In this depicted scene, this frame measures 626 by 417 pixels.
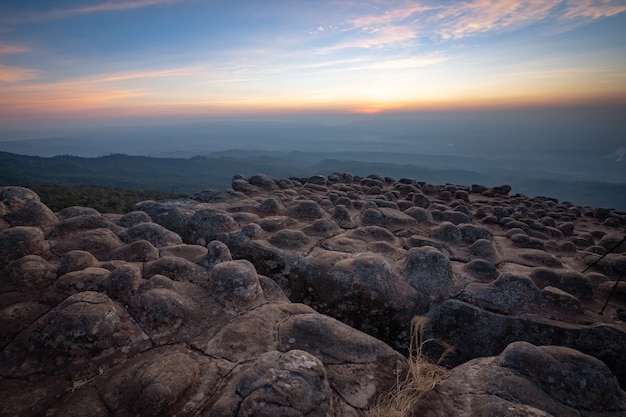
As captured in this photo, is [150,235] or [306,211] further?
[306,211]

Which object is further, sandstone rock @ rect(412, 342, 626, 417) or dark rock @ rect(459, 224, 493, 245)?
dark rock @ rect(459, 224, 493, 245)

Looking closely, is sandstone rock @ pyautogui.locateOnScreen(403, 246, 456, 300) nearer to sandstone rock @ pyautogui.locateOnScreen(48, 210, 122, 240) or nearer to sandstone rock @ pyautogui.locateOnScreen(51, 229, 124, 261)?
sandstone rock @ pyautogui.locateOnScreen(51, 229, 124, 261)

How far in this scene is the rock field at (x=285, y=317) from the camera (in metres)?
4.05

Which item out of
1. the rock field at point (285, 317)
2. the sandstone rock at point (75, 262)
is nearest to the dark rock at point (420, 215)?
the rock field at point (285, 317)

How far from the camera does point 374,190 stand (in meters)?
17.3

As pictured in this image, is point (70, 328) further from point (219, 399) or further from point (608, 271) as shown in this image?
point (608, 271)

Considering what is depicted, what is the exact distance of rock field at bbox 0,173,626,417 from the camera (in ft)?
13.3

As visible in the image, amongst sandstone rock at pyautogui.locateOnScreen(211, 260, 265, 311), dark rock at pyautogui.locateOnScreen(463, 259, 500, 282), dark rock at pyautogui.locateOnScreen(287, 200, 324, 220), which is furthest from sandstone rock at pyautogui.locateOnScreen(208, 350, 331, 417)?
dark rock at pyautogui.locateOnScreen(287, 200, 324, 220)

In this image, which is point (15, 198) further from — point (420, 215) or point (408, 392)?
point (420, 215)

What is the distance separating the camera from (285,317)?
5.82 meters

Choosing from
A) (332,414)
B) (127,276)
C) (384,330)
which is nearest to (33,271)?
(127,276)

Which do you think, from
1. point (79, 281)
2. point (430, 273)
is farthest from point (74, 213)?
point (430, 273)

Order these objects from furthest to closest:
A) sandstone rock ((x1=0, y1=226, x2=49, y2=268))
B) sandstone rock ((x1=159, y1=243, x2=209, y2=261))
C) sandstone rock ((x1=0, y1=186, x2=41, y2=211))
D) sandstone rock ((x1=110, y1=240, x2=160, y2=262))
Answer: sandstone rock ((x1=0, y1=186, x2=41, y2=211)) < sandstone rock ((x1=159, y1=243, x2=209, y2=261)) < sandstone rock ((x1=110, y1=240, x2=160, y2=262)) < sandstone rock ((x1=0, y1=226, x2=49, y2=268))

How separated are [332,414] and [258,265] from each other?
5.30 metres
